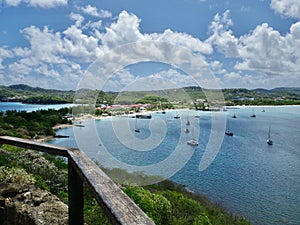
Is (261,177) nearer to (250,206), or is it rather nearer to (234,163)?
(234,163)

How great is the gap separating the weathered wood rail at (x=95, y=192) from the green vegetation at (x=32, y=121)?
31.5m

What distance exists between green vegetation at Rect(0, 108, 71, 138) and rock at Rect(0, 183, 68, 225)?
30.8m

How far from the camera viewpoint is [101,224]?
8.80 feet

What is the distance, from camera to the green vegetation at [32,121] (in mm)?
32822

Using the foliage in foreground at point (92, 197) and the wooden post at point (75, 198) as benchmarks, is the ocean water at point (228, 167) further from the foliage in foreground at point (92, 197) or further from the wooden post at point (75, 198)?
the wooden post at point (75, 198)

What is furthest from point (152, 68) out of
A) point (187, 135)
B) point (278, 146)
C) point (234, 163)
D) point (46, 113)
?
point (46, 113)

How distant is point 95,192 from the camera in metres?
0.90

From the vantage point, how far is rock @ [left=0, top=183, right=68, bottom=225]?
1.67 m

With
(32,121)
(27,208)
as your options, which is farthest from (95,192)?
(32,121)

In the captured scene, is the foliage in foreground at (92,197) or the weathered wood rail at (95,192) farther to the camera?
the foliage in foreground at (92,197)

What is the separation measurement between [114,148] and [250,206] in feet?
40.3

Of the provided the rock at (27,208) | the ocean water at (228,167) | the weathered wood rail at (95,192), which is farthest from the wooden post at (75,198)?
the ocean water at (228,167)

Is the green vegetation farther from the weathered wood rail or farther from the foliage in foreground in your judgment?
the weathered wood rail

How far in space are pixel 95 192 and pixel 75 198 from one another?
0.44 metres
